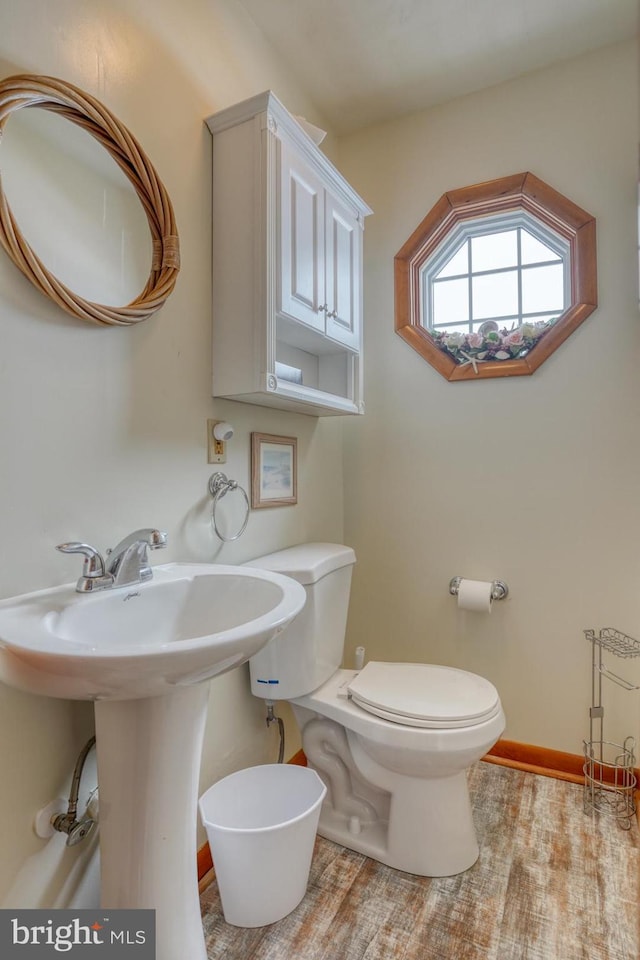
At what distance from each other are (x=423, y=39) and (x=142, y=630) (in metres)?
2.16

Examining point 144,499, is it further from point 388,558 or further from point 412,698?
point 388,558

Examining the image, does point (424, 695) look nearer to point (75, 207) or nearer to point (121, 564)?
point (121, 564)

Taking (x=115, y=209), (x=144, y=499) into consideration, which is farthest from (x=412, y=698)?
(x=115, y=209)

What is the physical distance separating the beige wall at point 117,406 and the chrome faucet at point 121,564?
8cm

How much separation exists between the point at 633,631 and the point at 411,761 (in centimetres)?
100

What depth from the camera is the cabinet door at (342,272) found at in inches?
67.0

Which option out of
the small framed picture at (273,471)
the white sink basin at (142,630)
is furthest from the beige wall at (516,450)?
the white sink basin at (142,630)

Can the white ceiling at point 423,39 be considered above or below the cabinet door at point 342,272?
above

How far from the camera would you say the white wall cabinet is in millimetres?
1400

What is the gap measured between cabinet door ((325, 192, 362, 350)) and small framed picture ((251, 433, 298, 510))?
42cm

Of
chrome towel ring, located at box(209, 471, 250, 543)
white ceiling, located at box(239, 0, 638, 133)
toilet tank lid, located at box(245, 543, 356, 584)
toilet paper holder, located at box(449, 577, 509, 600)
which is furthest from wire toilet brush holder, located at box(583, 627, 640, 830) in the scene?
white ceiling, located at box(239, 0, 638, 133)

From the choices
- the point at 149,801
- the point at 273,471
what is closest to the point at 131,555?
the point at 149,801

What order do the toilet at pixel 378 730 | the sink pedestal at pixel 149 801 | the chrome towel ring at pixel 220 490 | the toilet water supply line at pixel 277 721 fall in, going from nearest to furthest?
the sink pedestal at pixel 149 801 → the toilet at pixel 378 730 → the chrome towel ring at pixel 220 490 → the toilet water supply line at pixel 277 721

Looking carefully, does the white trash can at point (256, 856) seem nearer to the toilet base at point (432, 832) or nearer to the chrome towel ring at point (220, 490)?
the toilet base at point (432, 832)
